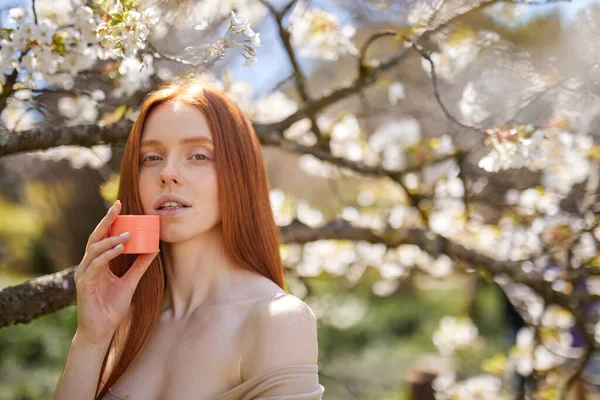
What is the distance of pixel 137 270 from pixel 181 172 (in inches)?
10.6

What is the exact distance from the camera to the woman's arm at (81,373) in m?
1.44

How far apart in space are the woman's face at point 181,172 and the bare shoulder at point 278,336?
27cm

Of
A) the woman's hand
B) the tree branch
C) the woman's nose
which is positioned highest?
the woman's nose

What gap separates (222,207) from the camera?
4.93 feet

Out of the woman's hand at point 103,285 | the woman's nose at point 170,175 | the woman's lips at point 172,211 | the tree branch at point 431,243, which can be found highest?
the woman's nose at point 170,175

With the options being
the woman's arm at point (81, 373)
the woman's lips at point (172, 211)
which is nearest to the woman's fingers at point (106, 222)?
the woman's lips at point (172, 211)

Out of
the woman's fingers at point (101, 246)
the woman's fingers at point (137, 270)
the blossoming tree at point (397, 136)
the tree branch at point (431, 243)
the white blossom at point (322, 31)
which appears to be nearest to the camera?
the woman's fingers at point (101, 246)

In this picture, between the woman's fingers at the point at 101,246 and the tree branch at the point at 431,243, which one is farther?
the tree branch at the point at 431,243

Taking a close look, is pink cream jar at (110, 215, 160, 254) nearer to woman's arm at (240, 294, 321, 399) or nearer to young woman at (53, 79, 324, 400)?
young woman at (53, 79, 324, 400)

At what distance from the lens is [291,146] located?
2.44 m

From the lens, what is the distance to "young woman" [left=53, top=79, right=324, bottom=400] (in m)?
1.35

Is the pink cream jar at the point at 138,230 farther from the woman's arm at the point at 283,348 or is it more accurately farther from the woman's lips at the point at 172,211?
the woman's arm at the point at 283,348

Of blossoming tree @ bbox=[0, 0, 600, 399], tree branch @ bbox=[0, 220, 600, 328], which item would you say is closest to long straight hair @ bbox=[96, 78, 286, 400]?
blossoming tree @ bbox=[0, 0, 600, 399]

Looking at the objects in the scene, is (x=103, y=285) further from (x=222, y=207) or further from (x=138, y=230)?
(x=222, y=207)
